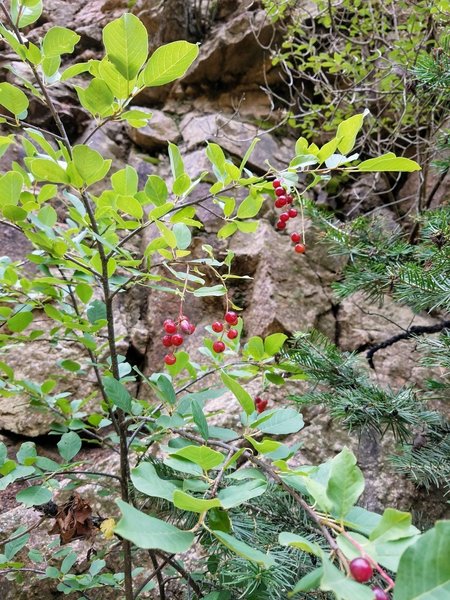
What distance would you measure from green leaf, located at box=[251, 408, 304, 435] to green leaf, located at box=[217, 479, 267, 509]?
0.28 ft

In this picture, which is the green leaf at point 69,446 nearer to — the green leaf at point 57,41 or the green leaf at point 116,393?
the green leaf at point 116,393

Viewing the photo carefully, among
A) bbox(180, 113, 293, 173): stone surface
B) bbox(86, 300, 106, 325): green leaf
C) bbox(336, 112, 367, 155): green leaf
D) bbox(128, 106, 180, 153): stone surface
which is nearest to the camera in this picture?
bbox(336, 112, 367, 155): green leaf

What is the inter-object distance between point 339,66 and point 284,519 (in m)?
1.74

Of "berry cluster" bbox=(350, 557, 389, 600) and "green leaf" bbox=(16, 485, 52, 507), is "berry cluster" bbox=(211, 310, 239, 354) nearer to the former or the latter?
"green leaf" bbox=(16, 485, 52, 507)

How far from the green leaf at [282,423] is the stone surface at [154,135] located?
6.37 ft

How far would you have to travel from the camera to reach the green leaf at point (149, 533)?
193 millimetres

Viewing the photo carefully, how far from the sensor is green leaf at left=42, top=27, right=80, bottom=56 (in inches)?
17.2

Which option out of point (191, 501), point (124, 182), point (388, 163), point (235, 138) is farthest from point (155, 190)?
point (235, 138)

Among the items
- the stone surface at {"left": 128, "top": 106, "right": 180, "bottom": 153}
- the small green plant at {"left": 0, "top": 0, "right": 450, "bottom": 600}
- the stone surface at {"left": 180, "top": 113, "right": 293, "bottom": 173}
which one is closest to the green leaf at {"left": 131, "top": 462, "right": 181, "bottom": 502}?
the small green plant at {"left": 0, "top": 0, "right": 450, "bottom": 600}

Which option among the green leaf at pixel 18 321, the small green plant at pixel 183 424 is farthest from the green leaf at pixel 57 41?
the green leaf at pixel 18 321

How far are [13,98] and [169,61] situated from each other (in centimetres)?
20

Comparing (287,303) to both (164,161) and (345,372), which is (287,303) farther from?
(164,161)

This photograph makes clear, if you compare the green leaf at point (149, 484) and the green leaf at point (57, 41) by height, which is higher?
the green leaf at point (57, 41)

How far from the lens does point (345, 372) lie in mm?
782
